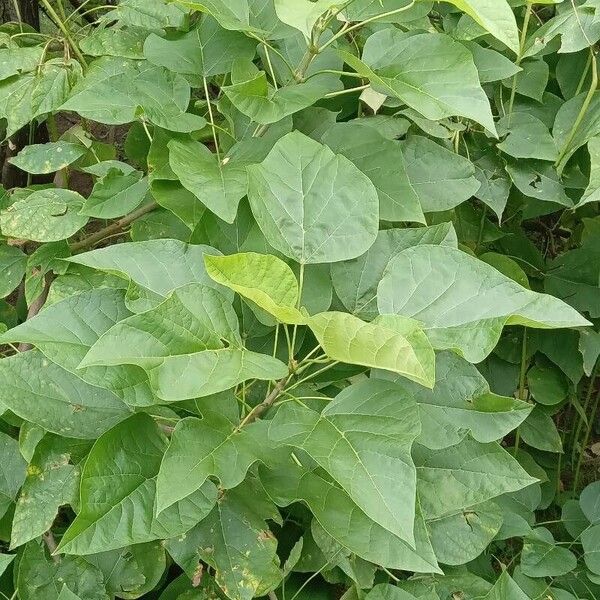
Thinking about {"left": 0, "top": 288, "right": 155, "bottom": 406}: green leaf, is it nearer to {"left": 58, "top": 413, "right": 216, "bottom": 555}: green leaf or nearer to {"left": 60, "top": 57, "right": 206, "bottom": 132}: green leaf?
{"left": 58, "top": 413, "right": 216, "bottom": 555}: green leaf

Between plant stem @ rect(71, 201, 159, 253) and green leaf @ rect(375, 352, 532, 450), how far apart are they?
0.52 metres

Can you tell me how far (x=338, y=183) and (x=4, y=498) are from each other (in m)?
0.63

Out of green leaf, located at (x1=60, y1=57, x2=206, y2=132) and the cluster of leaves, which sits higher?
green leaf, located at (x1=60, y1=57, x2=206, y2=132)

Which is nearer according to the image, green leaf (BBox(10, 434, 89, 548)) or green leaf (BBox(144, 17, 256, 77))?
green leaf (BBox(10, 434, 89, 548))

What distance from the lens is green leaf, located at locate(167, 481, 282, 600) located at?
2.68ft

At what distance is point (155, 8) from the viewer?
39.0 inches

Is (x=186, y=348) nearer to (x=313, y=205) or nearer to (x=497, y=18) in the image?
(x=313, y=205)

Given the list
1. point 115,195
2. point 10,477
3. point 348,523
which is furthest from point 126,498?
point 115,195

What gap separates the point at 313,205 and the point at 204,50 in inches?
14.1

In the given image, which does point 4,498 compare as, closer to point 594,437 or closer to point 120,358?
point 120,358

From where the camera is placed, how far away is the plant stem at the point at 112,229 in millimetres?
1097

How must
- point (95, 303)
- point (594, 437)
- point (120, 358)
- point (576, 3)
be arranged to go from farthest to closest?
1. point (594, 437)
2. point (576, 3)
3. point (95, 303)
4. point (120, 358)

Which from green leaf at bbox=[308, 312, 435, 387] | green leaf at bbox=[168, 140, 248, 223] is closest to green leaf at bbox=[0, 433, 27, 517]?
green leaf at bbox=[168, 140, 248, 223]

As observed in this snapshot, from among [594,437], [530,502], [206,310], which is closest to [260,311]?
[206,310]
